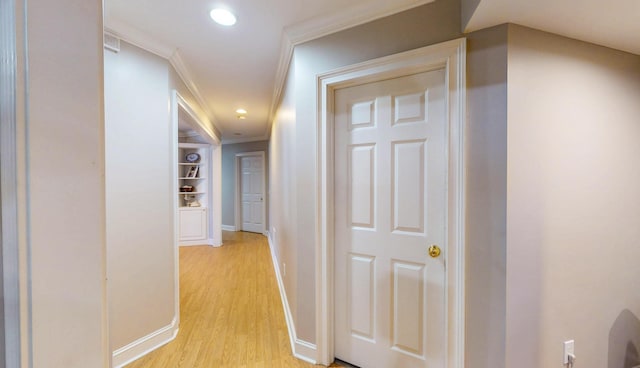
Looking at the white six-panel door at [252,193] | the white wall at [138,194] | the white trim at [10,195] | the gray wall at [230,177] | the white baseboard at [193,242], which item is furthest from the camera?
the gray wall at [230,177]

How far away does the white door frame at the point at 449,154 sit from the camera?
1.34m

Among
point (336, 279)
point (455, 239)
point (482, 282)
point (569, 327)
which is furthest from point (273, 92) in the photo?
point (569, 327)

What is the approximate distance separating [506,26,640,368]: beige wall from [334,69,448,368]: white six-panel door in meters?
0.35

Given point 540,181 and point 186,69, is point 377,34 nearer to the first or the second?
point 540,181

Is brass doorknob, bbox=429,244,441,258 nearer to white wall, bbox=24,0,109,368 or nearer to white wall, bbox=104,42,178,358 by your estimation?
white wall, bbox=24,0,109,368

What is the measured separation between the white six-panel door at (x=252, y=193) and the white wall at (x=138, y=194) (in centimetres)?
409

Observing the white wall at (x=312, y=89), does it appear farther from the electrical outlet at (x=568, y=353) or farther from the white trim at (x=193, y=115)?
the electrical outlet at (x=568, y=353)

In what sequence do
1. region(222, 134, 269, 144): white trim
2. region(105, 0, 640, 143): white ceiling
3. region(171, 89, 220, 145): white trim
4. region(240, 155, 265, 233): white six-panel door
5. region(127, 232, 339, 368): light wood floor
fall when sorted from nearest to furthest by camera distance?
region(105, 0, 640, 143): white ceiling, region(127, 232, 339, 368): light wood floor, region(171, 89, 220, 145): white trim, region(222, 134, 269, 144): white trim, region(240, 155, 265, 233): white six-panel door

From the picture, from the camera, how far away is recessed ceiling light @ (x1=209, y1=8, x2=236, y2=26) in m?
1.56

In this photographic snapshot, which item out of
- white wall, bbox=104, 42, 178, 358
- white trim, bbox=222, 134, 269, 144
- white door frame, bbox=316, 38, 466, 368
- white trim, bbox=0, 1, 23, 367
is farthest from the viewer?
white trim, bbox=222, 134, 269, 144

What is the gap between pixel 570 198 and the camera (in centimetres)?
138

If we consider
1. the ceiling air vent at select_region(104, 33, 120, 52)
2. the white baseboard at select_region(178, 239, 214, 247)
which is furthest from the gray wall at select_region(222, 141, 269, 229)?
the ceiling air vent at select_region(104, 33, 120, 52)

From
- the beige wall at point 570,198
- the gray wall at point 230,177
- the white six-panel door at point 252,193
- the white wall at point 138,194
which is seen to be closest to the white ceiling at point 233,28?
the white wall at point 138,194

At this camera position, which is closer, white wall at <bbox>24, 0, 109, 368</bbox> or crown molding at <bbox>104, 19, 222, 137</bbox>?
white wall at <bbox>24, 0, 109, 368</bbox>
